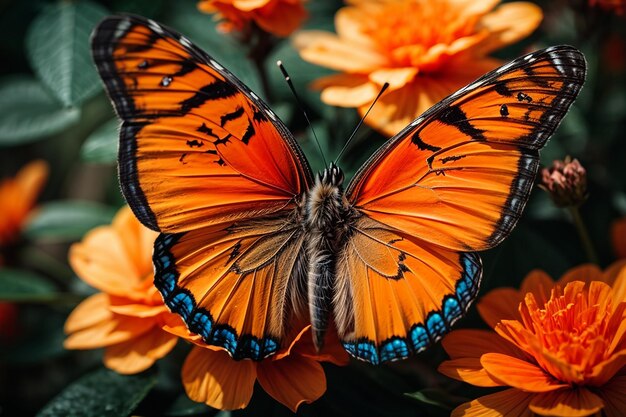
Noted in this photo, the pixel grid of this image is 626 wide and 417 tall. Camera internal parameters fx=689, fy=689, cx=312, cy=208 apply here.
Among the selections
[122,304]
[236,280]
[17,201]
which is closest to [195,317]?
[236,280]

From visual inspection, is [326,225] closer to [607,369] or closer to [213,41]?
[607,369]

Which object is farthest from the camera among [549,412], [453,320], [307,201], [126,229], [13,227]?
[13,227]

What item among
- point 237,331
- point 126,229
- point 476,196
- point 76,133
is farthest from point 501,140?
point 76,133

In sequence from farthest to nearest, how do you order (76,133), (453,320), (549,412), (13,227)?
(76,133)
(13,227)
(453,320)
(549,412)

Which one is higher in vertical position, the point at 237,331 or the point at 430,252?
the point at 430,252

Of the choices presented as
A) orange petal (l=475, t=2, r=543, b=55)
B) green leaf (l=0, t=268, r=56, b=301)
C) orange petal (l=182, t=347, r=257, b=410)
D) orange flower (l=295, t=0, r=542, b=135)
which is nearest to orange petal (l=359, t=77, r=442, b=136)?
orange flower (l=295, t=0, r=542, b=135)

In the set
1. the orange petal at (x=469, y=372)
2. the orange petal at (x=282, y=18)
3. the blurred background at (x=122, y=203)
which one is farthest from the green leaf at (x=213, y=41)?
the orange petal at (x=469, y=372)

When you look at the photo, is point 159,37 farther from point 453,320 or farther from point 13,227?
point 13,227

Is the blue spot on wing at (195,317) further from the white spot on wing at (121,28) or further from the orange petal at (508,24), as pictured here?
the orange petal at (508,24)
